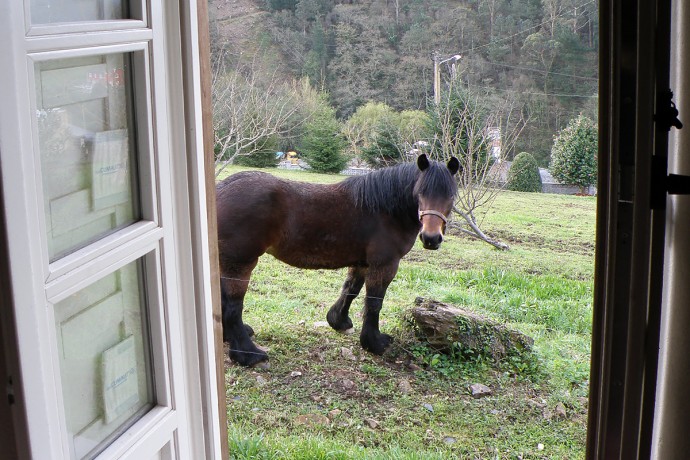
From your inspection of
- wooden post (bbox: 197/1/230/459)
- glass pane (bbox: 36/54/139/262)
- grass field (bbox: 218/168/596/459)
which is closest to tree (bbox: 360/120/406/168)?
grass field (bbox: 218/168/596/459)

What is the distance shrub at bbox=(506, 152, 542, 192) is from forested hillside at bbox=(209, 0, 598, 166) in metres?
0.02

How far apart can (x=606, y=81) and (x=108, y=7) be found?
63 cm

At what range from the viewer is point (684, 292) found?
2.66ft

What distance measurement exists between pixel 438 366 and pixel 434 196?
58 cm

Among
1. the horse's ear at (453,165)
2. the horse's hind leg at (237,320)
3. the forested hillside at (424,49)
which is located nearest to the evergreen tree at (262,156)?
the forested hillside at (424,49)

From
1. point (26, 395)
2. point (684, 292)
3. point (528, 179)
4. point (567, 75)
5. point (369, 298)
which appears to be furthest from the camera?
point (369, 298)

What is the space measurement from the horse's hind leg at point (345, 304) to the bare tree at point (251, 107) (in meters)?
0.53

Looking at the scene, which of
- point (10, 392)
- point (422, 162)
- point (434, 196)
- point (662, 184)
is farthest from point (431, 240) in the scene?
point (10, 392)

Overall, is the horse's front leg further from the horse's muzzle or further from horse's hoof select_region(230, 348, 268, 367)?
horse's hoof select_region(230, 348, 268, 367)

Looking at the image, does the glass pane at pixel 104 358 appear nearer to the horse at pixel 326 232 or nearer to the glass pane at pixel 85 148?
the glass pane at pixel 85 148

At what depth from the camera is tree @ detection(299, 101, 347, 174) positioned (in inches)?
83.8

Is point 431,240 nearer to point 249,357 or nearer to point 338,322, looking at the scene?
point 338,322

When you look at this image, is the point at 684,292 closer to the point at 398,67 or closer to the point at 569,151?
the point at 569,151

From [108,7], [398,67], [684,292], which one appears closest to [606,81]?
[684,292]
